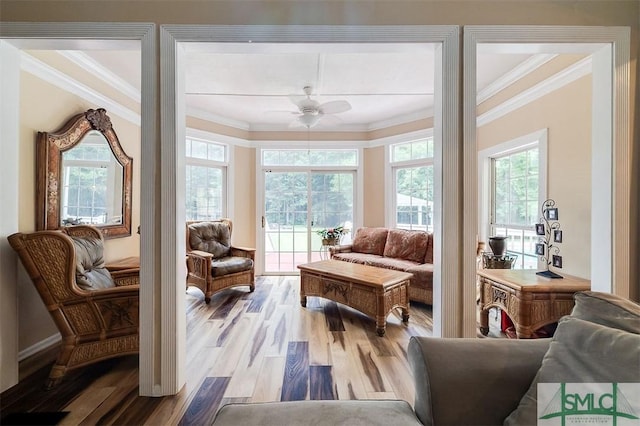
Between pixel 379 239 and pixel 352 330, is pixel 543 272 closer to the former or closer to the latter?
pixel 352 330

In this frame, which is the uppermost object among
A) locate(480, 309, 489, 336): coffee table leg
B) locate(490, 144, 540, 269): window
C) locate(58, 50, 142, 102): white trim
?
locate(58, 50, 142, 102): white trim

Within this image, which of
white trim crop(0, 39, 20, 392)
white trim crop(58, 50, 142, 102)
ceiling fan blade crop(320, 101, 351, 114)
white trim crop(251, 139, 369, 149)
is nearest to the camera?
white trim crop(0, 39, 20, 392)

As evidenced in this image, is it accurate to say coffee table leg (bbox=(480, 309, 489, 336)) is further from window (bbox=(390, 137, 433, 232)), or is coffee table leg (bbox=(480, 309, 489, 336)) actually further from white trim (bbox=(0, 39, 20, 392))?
white trim (bbox=(0, 39, 20, 392))

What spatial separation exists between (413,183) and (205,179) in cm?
343

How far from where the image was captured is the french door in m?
4.98

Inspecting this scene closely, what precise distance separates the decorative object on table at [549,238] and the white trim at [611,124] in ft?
1.47

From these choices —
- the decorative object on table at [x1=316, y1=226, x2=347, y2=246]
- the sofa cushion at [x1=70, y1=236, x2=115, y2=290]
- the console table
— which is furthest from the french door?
the console table

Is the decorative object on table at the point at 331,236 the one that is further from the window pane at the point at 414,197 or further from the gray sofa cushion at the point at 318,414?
the gray sofa cushion at the point at 318,414

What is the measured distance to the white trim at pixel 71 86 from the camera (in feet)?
7.34

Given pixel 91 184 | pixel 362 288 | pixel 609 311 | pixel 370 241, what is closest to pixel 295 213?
pixel 370 241

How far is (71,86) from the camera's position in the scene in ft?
8.54

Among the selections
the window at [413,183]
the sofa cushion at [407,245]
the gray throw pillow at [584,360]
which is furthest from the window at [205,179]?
the gray throw pillow at [584,360]

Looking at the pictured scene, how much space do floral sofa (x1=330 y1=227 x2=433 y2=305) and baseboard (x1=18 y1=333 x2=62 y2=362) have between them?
10.7ft

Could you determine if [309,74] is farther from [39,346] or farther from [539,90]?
[39,346]
